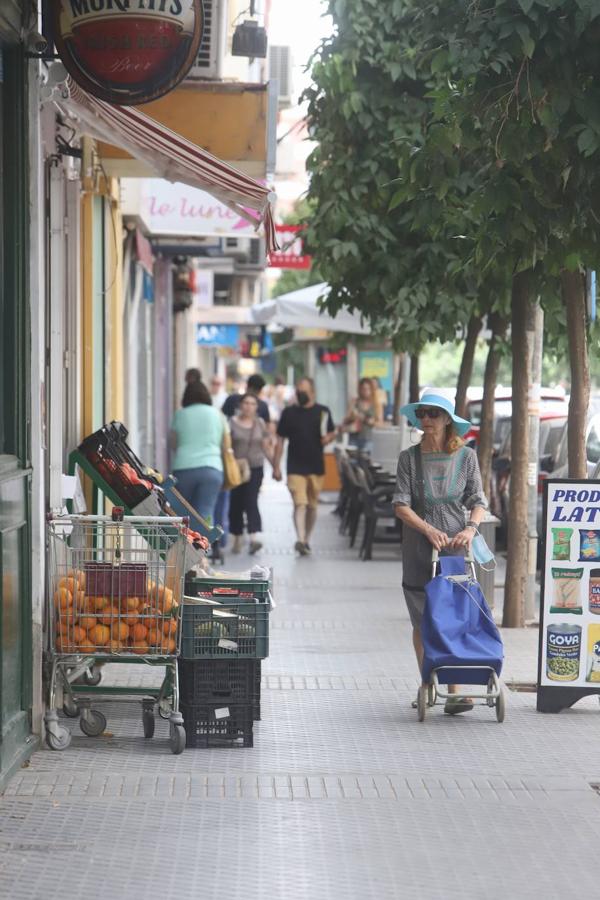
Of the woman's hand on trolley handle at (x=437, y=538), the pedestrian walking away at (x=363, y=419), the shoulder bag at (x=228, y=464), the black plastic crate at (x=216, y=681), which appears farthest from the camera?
the pedestrian walking away at (x=363, y=419)

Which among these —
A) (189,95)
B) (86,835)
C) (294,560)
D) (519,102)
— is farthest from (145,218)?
(86,835)

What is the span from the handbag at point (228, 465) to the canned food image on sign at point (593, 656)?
749cm

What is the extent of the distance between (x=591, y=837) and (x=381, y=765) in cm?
148

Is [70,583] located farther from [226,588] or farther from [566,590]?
[566,590]

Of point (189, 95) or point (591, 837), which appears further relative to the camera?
point (189, 95)

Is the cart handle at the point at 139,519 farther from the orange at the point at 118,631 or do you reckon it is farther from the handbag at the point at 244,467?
the handbag at the point at 244,467

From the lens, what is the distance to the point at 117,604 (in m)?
7.83

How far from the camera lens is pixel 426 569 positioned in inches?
359

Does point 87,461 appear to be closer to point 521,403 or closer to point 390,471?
point 521,403

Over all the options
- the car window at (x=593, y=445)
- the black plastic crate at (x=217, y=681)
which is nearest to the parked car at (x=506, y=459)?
the car window at (x=593, y=445)

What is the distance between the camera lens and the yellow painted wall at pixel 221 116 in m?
11.1

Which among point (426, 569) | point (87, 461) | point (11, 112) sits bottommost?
point (426, 569)

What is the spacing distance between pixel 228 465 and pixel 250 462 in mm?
1898

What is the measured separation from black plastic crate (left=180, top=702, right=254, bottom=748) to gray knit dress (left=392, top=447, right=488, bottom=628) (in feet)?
5.18
